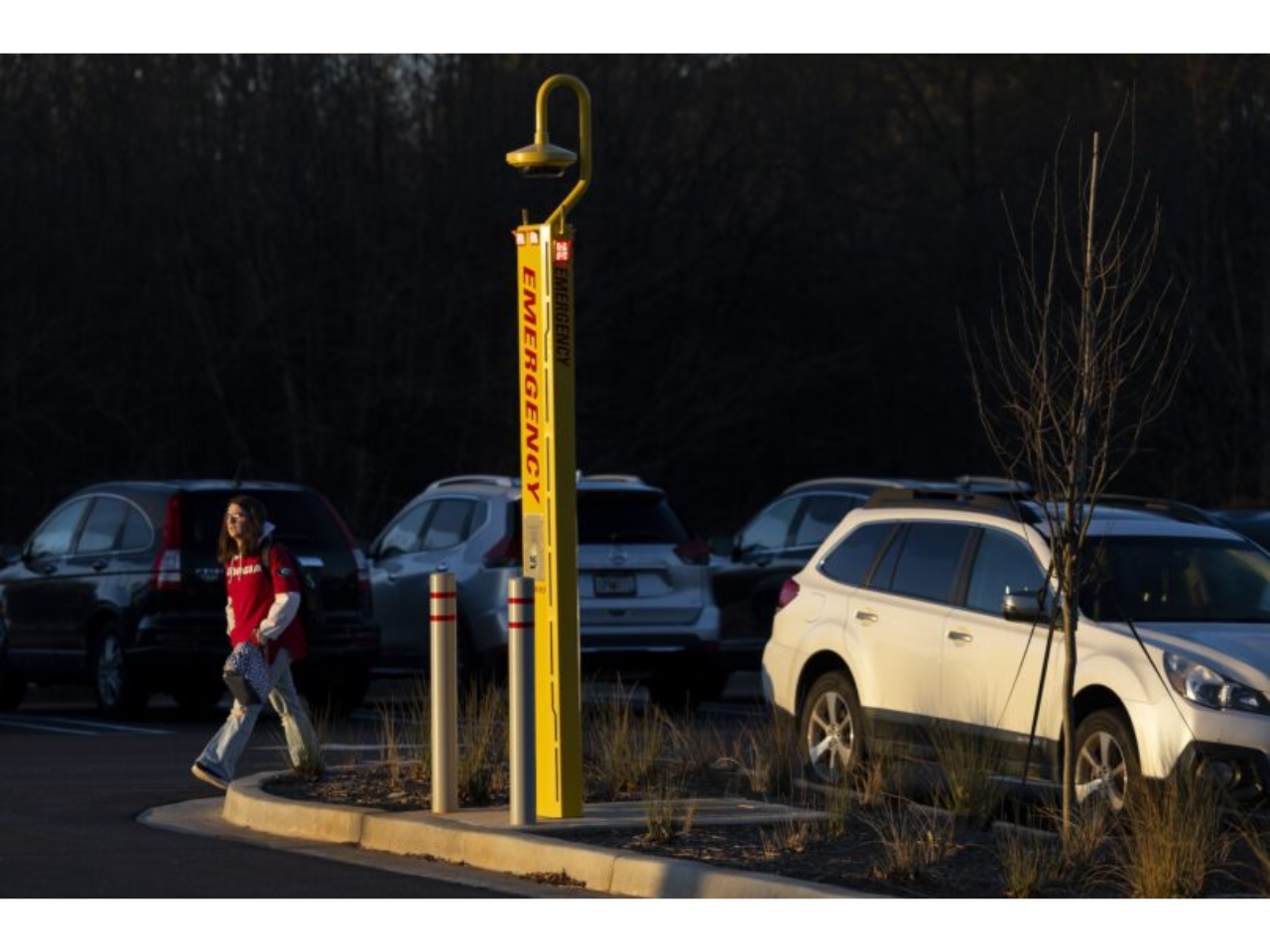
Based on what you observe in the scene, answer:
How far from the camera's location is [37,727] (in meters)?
18.6

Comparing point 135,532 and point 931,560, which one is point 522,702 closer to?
point 931,560

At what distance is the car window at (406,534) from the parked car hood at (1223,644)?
9.24m

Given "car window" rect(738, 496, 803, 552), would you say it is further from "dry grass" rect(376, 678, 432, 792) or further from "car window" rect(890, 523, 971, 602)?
"car window" rect(890, 523, 971, 602)

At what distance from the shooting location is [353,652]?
1936 centimetres

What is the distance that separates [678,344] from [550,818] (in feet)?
90.6

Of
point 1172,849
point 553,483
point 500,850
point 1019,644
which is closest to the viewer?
point 1172,849

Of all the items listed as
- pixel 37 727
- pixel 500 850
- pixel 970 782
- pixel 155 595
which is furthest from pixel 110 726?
pixel 970 782

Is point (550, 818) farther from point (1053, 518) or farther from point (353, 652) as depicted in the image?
point (353, 652)

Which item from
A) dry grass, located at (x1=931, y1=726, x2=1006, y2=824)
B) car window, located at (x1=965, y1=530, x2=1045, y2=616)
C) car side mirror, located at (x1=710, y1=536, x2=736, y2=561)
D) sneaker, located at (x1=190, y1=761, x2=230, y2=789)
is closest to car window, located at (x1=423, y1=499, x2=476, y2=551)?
car side mirror, located at (x1=710, y1=536, x2=736, y2=561)

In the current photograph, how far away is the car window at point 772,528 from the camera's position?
22688mm

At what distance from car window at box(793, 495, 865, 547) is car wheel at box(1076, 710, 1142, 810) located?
9.80 meters

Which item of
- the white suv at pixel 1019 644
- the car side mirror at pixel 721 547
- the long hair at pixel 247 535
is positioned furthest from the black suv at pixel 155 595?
the white suv at pixel 1019 644

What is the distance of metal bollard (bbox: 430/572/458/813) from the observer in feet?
38.3

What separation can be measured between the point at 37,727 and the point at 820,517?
7.02m
